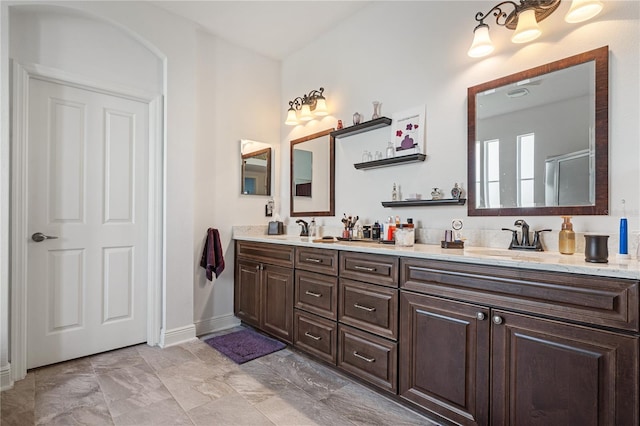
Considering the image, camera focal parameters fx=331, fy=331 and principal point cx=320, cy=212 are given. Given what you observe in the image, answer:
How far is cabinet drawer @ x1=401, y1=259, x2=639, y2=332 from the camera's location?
1.18 meters

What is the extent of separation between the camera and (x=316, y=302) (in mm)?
2383

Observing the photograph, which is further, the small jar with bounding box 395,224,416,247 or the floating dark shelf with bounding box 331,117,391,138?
the floating dark shelf with bounding box 331,117,391,138

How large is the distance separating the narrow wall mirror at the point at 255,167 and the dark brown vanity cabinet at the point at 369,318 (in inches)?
65.4

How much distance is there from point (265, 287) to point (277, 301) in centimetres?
20

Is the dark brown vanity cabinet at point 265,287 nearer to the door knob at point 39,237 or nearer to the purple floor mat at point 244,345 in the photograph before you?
the purple floor mat at point 244,345

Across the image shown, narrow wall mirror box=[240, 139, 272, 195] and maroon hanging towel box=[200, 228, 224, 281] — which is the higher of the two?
narrow wall mirror box=[240, 139, 272, 195]

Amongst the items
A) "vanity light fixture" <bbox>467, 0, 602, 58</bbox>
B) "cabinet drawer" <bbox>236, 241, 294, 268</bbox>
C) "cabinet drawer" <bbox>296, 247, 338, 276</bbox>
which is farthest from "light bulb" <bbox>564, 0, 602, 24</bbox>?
"cabinet drawer" <bbox>236, 241, 294, 268</bbox>

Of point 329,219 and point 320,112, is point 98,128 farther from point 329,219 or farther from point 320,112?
point 329,219

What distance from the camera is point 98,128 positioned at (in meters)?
2.61

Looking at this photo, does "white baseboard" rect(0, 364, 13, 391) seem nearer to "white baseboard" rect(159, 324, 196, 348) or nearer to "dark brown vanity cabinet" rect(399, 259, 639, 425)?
"white baseboard" rect(159, 324, 196, 348)

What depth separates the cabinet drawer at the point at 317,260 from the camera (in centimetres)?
226

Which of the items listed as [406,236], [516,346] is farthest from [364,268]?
[516,346]

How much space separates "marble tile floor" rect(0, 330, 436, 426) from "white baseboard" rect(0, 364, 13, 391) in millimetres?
44

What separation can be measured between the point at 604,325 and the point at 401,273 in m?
0.87
